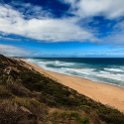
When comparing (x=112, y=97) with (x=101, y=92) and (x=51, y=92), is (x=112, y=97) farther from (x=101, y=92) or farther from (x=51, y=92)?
(x=51, y=92)

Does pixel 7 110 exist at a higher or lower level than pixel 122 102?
higher

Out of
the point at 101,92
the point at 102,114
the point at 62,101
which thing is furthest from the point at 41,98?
the point at 101,92

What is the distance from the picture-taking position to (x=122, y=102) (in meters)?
20.6

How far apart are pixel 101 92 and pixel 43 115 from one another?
18.7 metres

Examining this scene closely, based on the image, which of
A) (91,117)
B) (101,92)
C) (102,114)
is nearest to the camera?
(91,117)

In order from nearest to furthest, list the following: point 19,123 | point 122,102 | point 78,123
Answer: point 19,123 → point 78,123 → point 122,102

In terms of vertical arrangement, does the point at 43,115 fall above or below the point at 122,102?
above

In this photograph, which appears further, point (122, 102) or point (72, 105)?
point (122, 102)

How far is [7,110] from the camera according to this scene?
218 inches

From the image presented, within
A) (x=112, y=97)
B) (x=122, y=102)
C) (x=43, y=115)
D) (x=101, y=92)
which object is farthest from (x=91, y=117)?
(x=101, y=92)

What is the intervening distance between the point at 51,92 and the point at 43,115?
349 centimetres

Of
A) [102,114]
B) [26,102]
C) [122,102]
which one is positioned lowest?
[122,102]

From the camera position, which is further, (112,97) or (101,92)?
(101,92)

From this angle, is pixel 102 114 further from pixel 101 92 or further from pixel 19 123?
pixel 101 92
